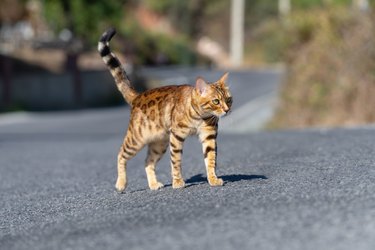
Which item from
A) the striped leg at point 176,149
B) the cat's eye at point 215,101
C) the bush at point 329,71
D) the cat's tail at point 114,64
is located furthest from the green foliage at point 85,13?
the cat's eye at point 215,101

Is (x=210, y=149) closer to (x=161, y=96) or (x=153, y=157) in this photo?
(x=161, y=96)

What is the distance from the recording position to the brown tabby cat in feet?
28.7

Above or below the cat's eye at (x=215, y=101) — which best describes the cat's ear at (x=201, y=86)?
above

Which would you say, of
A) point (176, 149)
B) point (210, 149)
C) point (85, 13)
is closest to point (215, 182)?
point (210, 149)

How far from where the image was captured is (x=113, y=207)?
28.1 feet

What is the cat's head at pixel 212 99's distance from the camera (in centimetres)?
863

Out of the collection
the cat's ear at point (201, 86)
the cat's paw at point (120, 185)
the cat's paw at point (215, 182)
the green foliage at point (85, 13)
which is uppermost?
the green foliage at point (85, 13)

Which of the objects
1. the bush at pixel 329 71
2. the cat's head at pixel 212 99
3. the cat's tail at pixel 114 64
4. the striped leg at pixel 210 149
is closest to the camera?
the cat's head at pixel 212 99

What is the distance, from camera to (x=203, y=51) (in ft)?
285

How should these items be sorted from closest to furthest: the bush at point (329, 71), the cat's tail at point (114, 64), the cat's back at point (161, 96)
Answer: the cat's back at point (161, 96), the cat's tail at point (114, 64), the bush at point (329, 71)

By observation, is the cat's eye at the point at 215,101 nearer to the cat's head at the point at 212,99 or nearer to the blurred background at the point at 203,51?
the cat's head at the point at 212,99

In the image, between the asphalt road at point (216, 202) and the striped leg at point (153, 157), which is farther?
the striped leg at point (153, 157)

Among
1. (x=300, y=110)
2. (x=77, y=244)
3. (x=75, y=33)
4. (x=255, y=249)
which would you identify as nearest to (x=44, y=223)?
(x=77, y=244)

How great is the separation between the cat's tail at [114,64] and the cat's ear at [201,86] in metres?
1.35
